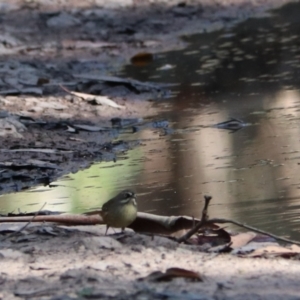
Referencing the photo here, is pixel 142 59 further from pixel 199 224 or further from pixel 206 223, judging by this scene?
pixel 199 224

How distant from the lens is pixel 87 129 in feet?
28.4

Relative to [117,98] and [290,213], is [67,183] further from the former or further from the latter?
[117,98]

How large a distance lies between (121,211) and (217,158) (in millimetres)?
2561

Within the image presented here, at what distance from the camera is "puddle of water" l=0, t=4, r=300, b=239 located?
5.98 meters

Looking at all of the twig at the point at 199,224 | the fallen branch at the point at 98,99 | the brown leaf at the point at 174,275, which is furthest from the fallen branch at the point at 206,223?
the fallen branch at the point at 98,99

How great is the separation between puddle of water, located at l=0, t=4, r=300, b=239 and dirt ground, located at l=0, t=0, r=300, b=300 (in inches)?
15.0

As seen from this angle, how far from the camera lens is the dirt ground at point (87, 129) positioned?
403 centimetres

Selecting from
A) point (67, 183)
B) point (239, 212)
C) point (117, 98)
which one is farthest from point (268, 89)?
point (239, 212)

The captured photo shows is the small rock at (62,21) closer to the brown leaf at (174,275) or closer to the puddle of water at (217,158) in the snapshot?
the puddle of water at (217,158)

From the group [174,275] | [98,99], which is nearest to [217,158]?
[98,99]

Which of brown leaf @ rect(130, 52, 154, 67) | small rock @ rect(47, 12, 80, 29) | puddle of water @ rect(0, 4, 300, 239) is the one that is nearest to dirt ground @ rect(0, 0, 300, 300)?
small rock @ rect(47, 12, 80, 29)

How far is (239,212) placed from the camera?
5.70 metres

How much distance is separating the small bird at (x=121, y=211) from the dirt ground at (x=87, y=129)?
3.3 inches

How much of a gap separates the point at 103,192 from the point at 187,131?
205 centimetres
